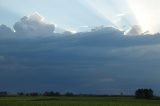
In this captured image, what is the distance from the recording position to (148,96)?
578 feet

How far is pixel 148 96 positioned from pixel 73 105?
8771 cm

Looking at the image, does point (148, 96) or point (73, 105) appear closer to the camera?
point (73, 105)

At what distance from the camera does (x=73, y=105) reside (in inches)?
3730

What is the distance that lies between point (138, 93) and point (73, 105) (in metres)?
90.7

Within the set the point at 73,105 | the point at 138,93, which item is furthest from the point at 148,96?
the point at 73,105

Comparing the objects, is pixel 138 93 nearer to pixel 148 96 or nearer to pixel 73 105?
pixel 148 96

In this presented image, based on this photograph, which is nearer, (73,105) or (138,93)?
(73,105)

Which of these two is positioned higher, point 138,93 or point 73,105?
point 138,93

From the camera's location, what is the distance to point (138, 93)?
181m
